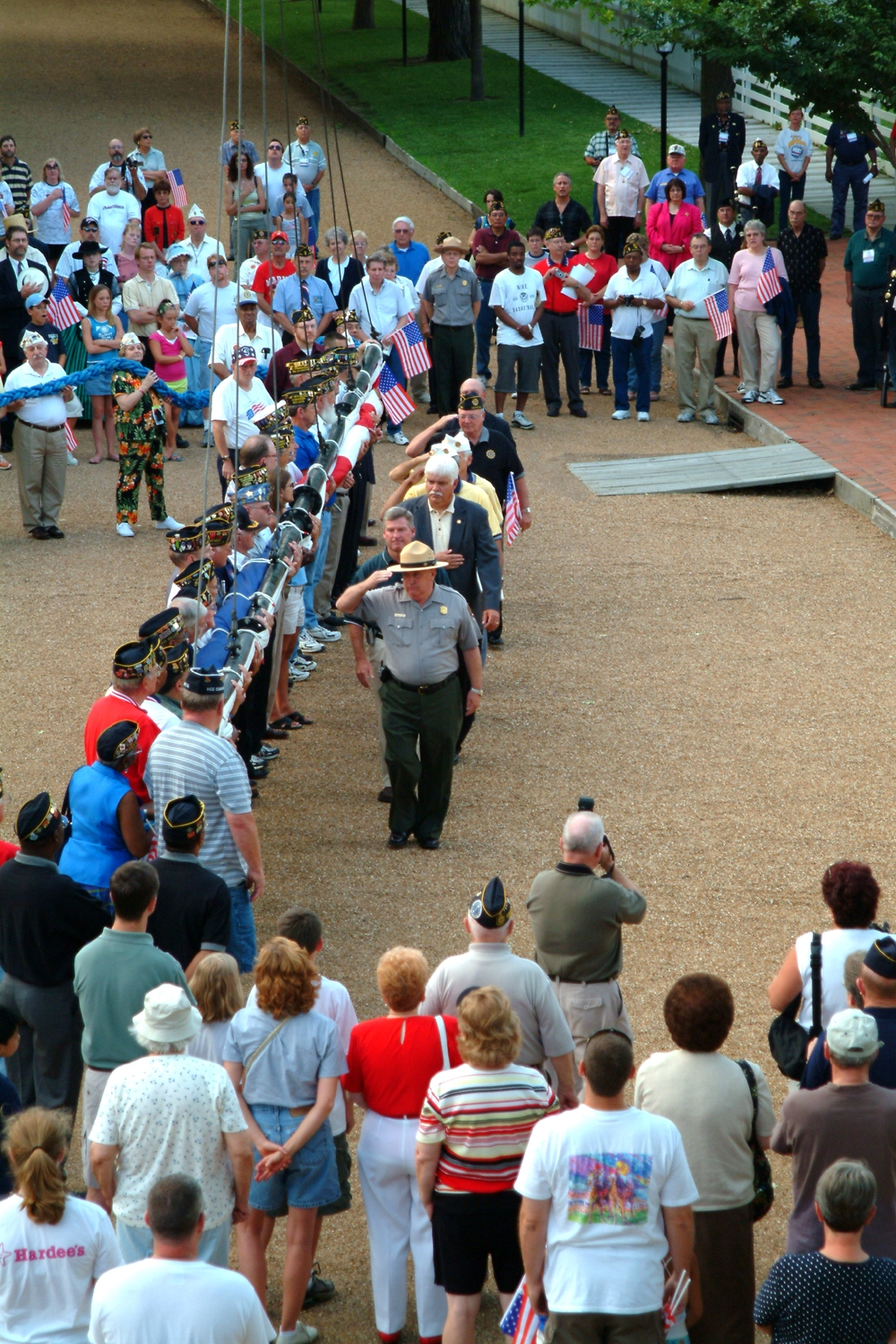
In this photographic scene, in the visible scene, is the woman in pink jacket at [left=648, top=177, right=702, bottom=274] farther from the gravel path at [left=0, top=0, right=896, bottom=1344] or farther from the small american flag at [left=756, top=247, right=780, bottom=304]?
the gravel path at [left=0, top=0, right=896, bottom=1344]

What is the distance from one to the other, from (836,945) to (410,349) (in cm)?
1049

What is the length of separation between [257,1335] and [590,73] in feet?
109

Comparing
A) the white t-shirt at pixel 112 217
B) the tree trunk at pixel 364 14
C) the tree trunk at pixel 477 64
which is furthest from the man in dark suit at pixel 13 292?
the tree trunk at pixel 364 14

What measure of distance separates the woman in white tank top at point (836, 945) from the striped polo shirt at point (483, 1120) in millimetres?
1024

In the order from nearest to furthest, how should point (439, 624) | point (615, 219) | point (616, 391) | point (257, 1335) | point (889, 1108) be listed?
point (257, 1335), point (889, 1108), point (439, 624), point (616, 391), point (615, 219)

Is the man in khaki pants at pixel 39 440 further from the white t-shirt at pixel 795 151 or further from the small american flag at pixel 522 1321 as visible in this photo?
the white t-shirt at pixel 795 151

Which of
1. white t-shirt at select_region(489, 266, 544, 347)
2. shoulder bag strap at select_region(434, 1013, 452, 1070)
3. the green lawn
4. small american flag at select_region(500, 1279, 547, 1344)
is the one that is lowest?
small american flag at select_region(500, 1279, 547, 1344)

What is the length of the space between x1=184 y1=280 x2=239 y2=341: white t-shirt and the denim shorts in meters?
11.9

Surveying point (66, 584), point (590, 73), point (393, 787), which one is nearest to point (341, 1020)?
point (393, 787)

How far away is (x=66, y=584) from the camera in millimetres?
12570

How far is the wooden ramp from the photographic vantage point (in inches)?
599

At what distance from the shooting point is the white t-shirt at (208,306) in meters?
15.8

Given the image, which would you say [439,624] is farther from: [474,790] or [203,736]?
[203,736]

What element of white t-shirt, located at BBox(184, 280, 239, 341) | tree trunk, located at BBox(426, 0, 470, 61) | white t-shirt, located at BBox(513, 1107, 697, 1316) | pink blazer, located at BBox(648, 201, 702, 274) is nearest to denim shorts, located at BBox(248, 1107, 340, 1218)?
white t-shirt, located at BBox(513, 1107, 697, 1316)
